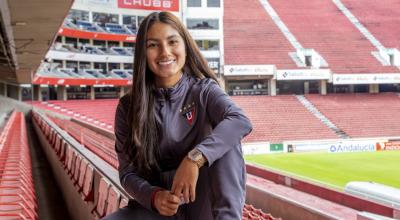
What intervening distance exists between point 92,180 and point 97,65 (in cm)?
2105

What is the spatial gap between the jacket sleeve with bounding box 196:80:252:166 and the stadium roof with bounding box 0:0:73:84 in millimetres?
3301

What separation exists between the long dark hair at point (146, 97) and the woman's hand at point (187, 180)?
0.47ft

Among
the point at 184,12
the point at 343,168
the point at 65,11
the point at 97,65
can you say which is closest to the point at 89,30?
the point at 97,65

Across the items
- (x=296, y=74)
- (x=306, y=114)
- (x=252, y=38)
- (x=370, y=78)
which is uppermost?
(x=252, y=38)

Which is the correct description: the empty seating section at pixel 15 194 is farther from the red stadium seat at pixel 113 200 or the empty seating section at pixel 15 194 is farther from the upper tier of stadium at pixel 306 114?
the upper tier of stadium at pixel 306 114

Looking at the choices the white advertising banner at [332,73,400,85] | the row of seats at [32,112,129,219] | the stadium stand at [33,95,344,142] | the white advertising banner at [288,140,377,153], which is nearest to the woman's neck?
the row of seats at [32,112,129,219]

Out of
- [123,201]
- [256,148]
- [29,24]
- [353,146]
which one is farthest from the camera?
[353,146]

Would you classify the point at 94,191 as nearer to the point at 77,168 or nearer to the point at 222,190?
the point at 77,168

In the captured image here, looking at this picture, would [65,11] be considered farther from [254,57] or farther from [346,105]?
[254,57]

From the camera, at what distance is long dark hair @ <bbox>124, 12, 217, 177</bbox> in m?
1.08

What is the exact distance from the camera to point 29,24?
5145 millimetres

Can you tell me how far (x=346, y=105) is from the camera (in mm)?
18625

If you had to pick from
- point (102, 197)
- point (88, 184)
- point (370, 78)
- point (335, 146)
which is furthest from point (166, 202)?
point (370, 78)

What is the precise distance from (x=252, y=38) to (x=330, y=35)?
3635 millimetres
